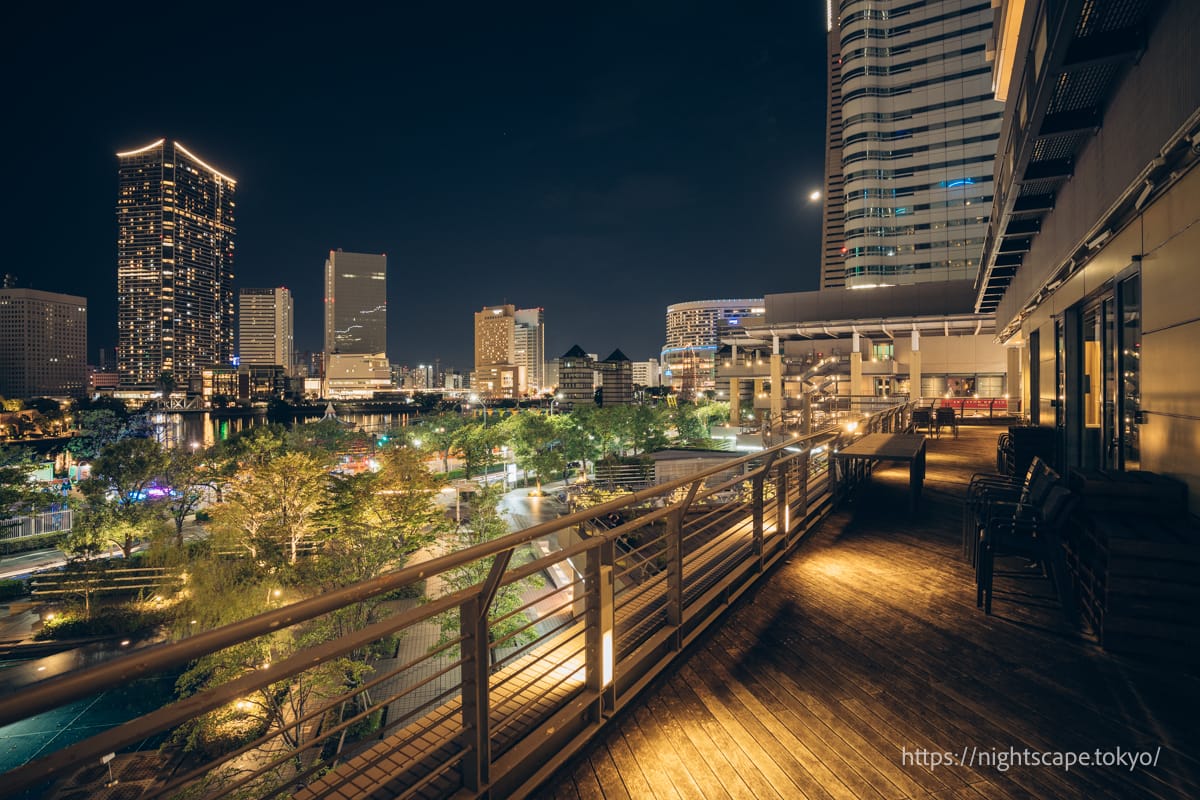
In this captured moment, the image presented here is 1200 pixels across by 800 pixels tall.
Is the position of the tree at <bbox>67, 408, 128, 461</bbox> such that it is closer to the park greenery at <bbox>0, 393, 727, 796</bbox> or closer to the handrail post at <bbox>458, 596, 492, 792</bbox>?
the park greenery at <bbox>0, 393, 727, 796</bbox>

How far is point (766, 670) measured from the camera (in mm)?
3713

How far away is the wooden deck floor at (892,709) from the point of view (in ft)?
8.71

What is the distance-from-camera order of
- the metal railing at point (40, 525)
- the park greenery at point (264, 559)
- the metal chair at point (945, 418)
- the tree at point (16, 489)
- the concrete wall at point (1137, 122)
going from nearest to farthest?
the concrete wall at point (1137, 122)
the park greenery at point (264, 559)
the metal chair at point (945, 418)
the tree at point (16, 489)
the metal railing at point (40, 525)

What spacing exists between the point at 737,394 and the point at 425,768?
5600cm

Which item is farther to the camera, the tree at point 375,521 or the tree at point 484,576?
the tree at point 375,521

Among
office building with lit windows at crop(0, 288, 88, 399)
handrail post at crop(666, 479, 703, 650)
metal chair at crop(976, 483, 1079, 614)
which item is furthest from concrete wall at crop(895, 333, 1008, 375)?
office building with lit windows at crop(0, 288, 88, 399)

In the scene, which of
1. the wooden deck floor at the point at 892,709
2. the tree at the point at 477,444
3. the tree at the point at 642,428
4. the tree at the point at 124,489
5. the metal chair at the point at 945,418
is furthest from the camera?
the tree at the point at 642,428

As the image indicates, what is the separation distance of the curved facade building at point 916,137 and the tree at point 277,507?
54784 millimetres

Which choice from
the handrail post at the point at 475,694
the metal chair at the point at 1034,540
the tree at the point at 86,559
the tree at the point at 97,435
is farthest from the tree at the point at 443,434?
the handrail post at the point at 475,694

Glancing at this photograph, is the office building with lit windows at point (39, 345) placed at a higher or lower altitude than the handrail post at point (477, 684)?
higher

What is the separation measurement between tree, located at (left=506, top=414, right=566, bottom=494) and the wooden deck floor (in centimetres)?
4113

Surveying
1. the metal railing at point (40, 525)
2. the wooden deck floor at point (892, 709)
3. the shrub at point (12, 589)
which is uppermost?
the wooden deck floor at point (892, 709)

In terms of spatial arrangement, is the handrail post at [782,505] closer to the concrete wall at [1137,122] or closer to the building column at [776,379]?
the concrete wall at [1137,122]

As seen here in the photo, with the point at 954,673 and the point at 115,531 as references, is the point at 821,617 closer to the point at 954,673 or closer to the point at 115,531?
the point at 954,673
